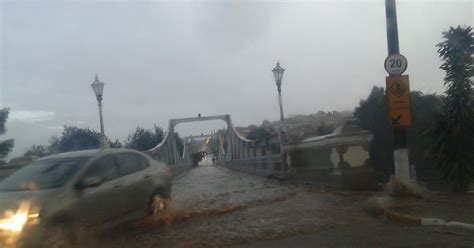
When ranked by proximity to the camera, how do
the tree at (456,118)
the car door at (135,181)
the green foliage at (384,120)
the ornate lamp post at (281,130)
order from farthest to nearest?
the green foliage at (384,120), the ornate lamp post at (281,130), the tree at (456,118), the car door at (135,181)

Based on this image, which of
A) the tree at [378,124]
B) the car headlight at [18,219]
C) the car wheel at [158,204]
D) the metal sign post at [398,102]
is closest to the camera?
the car headlight at [18,219]

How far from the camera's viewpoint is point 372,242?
7102mm

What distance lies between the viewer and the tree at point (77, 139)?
37562 mm

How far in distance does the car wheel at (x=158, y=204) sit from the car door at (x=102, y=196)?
1154 millimetres

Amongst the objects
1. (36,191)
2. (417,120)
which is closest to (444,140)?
(36,191)

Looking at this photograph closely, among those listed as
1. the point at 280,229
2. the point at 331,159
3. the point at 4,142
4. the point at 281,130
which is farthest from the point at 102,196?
the point at 4,142

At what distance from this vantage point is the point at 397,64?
37.7 feet

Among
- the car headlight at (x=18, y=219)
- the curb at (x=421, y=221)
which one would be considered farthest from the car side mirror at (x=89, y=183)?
the curb at (x=421, y=221)

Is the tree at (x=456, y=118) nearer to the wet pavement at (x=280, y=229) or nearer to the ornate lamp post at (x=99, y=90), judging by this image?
the wet pavement at (x=280, y=229)

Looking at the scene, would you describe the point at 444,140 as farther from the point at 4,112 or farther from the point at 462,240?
the point at 4,112

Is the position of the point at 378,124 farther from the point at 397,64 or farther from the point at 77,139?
the point at 397,64

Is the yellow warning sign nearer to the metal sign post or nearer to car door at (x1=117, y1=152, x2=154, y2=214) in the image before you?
the metal sign post

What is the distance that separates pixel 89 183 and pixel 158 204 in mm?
2435

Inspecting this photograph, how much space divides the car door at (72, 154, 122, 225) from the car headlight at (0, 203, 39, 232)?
2.48 feet
